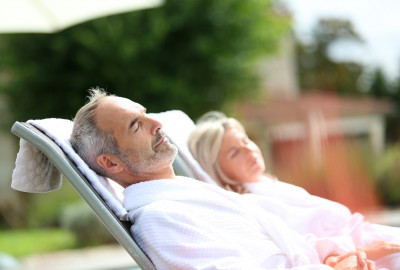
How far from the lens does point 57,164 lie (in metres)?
2.41

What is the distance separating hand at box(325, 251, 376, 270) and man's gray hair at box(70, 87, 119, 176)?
956mm

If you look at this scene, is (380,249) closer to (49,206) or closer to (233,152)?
(233,152)

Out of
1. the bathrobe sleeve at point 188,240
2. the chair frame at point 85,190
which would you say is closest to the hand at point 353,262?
the bathrobe sleeve at point 188,240

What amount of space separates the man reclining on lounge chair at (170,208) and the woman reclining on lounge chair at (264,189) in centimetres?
26

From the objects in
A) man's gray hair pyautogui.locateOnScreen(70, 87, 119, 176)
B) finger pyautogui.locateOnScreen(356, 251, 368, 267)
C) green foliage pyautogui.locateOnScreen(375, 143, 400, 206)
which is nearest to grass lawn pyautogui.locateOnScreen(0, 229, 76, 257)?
green foliage pyautogui.locateOnScreen(375, 143, 400, 206)

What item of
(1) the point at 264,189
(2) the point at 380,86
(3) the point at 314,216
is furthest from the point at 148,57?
(2) the point at 380,86

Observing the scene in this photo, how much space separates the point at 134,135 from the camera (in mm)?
2566

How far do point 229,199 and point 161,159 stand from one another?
32cm

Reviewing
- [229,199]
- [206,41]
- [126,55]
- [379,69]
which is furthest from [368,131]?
[229,199]

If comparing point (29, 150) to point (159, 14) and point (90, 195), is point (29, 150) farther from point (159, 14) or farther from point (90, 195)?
point (159, 14)

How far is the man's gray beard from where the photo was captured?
2578mm

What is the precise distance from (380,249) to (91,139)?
1.26 metres

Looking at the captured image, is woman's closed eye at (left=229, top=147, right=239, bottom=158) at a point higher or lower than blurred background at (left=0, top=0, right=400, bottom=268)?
higher

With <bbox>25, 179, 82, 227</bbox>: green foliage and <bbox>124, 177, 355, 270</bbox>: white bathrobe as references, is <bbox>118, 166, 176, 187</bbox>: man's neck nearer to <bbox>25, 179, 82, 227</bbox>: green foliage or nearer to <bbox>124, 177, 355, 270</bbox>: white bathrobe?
<bbox>124, 177, 355, 270</bbox>: white bathrobe
